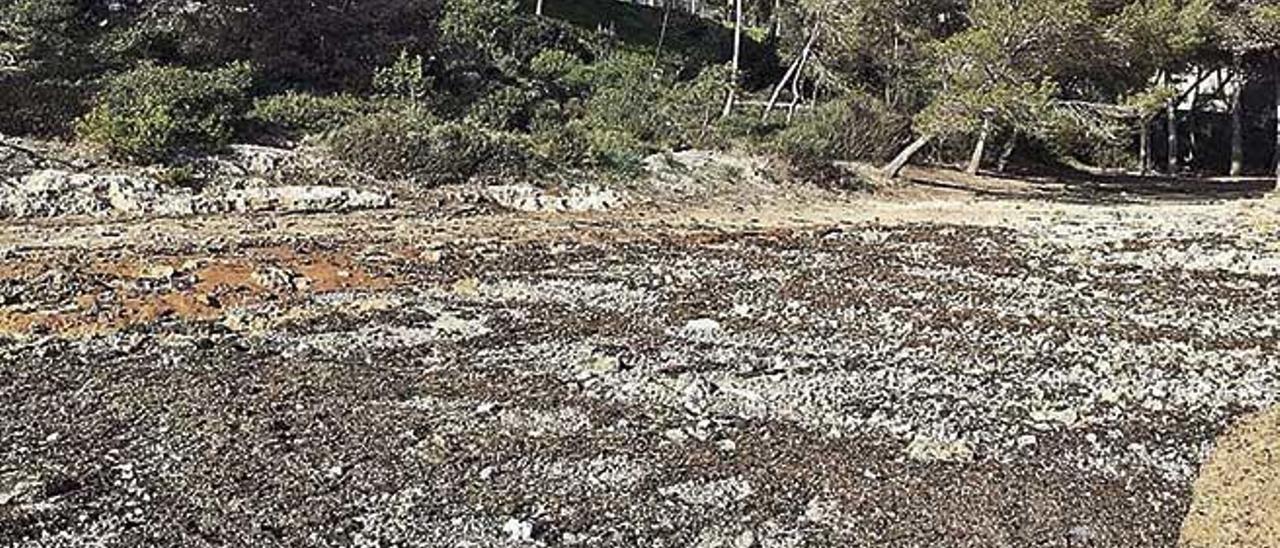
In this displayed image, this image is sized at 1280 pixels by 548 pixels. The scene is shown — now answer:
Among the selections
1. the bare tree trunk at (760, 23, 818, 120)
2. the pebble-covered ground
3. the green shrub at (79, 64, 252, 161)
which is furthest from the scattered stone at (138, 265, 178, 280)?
the bare tree trunk at (760, 23, 818, 120)

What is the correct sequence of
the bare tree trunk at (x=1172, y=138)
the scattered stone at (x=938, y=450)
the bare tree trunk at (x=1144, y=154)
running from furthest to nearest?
the bare tree trunk at (x=1144, y=154)
the bare tree trunk at (x=1172, y=138)
the scattered stone at (x=938, y=450)

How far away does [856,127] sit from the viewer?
26.0 m

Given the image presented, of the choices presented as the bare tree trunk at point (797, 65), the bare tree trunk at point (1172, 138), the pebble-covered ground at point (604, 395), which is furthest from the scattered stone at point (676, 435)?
the bare tree trunk at point (1172, 138)

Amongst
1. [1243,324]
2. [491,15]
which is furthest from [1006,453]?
[491,15]

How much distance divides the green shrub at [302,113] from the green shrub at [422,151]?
2.07 ft

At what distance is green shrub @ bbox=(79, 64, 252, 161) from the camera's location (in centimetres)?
1742

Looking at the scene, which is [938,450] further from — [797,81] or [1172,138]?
[1172,138]

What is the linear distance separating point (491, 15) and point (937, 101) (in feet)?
31.5

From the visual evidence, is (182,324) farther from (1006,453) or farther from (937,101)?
(937,101)

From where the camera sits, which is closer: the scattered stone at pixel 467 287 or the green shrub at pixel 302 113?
the scattered stone at pixel 467 287

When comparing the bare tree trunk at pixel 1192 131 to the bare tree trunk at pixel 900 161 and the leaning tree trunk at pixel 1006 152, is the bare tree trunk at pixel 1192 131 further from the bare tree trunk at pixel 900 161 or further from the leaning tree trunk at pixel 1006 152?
the bare tree trunk at pixel 900 161

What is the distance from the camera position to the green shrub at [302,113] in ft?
65.1

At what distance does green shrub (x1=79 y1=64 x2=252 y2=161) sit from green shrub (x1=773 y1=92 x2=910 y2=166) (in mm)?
10904

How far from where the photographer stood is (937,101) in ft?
70.6
